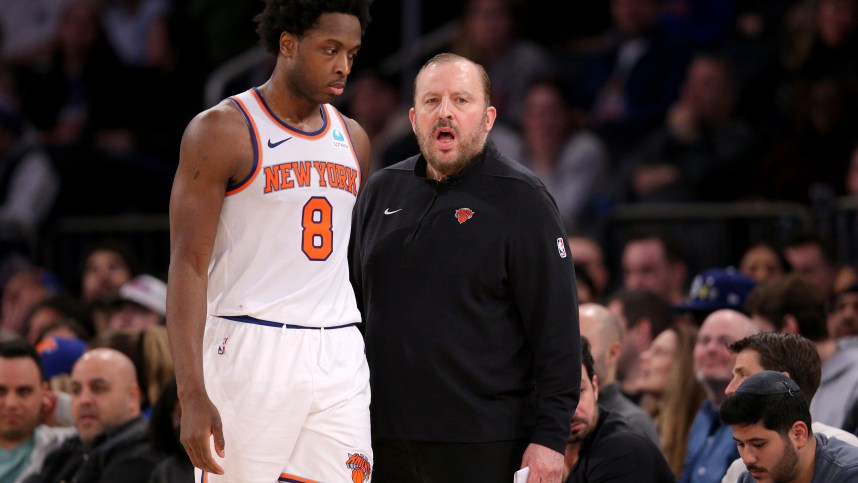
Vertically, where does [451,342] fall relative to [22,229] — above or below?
below

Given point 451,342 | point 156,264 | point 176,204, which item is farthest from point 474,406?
point 156,264

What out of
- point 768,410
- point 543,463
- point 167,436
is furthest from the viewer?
point 167,436

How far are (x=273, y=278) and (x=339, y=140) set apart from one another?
496 mm

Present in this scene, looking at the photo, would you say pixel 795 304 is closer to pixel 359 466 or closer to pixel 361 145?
pixel 361 145

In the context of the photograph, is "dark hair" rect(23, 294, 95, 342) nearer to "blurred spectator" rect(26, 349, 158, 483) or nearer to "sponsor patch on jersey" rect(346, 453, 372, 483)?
"blurred spectator" rect(26, 349, 158, 483)

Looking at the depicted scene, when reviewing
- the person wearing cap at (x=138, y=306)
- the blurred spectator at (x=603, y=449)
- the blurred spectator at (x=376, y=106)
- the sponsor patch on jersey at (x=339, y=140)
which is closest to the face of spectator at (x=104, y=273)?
the person wearing cap at (x=138, y=306)

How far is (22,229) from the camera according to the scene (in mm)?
11086

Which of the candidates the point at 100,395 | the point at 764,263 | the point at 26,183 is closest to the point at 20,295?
the point at 26,183

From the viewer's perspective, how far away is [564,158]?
1003cm

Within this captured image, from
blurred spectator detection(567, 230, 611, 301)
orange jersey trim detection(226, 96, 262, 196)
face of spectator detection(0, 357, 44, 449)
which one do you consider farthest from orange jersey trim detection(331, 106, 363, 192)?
blurred spectator detection(567, 230, 611, 301)

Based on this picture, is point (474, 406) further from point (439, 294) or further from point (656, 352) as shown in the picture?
point (656, 352)

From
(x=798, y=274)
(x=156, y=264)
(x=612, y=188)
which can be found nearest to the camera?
(x=798, y=274)

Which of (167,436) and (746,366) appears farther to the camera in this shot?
(167,436)

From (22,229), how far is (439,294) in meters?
7.61
